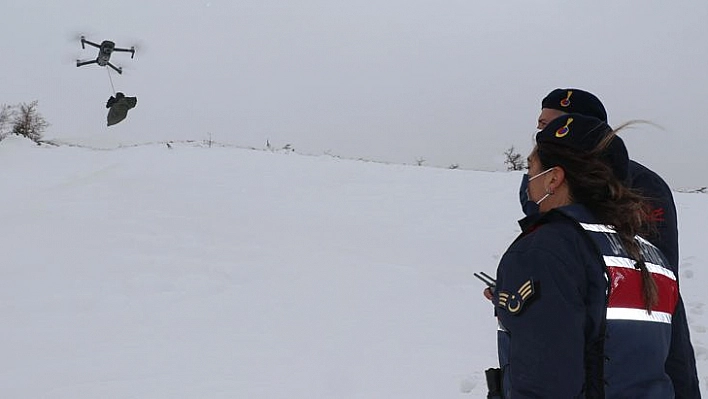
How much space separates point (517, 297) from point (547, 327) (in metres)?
0.12

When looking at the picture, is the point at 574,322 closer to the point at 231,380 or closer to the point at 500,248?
the point at 231,380

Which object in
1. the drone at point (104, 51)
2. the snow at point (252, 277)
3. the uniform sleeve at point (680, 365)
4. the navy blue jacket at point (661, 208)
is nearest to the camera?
the uniform sleeve at point (680, 365)

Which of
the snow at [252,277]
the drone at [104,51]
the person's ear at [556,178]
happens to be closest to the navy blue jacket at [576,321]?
the person's ear at [556,178]

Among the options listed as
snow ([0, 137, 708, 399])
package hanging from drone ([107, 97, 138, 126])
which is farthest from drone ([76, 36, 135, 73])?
snow ([0, 137, 708, 399])

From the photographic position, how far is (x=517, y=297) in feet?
5.57

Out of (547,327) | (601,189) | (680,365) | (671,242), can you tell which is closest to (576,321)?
(547,327)

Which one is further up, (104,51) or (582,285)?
(104,51)

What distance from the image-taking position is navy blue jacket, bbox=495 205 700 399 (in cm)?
161

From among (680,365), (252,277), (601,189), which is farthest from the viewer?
(252,277)

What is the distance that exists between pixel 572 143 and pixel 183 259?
7.42m

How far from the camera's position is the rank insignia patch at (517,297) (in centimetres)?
167

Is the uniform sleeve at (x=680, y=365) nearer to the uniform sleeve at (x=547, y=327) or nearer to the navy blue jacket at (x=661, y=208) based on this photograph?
the navy blue jacket at (x=661, y=208)

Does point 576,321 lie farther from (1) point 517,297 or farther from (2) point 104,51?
(2) point 104,51

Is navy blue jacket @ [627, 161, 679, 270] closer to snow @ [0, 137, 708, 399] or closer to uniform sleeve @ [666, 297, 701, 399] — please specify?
uniform sleeve @ [666, 297, 701, 399]
